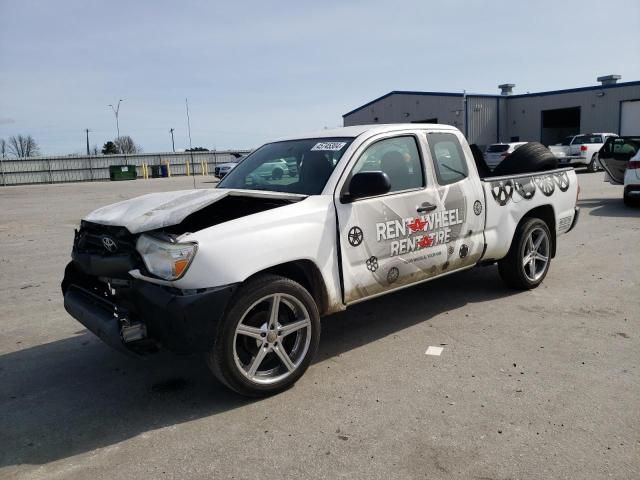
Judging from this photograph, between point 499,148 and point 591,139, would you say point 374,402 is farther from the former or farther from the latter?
point 591,139

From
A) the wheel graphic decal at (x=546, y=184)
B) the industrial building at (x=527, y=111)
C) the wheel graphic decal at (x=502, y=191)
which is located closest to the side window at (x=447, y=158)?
the wheel graphic decal at (x=502, y=191)

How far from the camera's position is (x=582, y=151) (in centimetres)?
2569

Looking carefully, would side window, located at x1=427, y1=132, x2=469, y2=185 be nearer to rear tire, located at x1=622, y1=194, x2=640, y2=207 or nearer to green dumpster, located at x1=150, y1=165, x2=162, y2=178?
rear tire, located at x1=622, y1=194, x2=640, y2=207

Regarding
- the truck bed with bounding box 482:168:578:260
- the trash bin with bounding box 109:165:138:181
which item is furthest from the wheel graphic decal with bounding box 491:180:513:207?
the trash bin with bounding box 109:165:138:181

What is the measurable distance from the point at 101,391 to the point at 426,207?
9.71 ft

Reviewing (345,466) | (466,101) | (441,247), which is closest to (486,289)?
(441,247)

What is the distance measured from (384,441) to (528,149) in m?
4.55

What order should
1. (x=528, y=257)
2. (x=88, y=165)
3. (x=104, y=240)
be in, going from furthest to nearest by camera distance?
(x=88, y=165) < (x=528, y=257) < (x=104, y=240)

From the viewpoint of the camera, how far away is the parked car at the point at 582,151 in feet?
84.1

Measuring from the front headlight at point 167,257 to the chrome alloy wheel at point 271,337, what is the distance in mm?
522

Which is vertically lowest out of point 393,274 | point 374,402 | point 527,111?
point 374,402

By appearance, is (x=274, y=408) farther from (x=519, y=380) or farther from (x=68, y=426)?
(x=519, y=380)

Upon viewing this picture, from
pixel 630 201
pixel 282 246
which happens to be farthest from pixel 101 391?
pixel 630 201

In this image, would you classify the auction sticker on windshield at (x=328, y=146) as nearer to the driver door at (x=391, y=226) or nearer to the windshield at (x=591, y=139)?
the driver door at (x=391, y=226)
